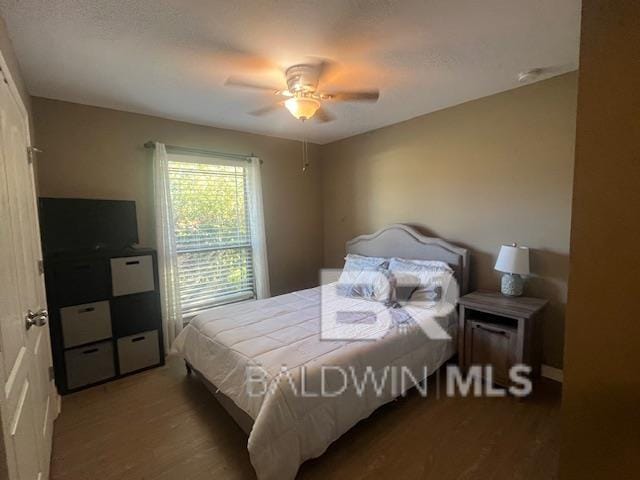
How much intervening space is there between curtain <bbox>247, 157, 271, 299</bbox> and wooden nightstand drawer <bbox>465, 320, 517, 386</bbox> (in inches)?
91.5

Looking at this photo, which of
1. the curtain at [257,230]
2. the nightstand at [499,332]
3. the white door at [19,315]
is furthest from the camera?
the curtain at [257,230]

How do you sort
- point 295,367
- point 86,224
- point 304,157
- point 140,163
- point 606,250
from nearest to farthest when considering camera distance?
point 606,250 < point 295,367 < point 86,224 < point 140,163 < point 304,157

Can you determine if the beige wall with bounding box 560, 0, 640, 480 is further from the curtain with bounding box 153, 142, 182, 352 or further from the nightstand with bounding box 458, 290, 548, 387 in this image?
the curtain with bounding box 153, 142, 182, 352

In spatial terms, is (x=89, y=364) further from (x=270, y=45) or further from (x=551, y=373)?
(x=551, y=373)

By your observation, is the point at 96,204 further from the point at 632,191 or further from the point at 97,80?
the point at 632,191

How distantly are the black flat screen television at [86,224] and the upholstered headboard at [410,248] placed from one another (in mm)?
2513

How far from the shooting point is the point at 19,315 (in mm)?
1334

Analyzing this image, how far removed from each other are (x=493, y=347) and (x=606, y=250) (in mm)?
1903

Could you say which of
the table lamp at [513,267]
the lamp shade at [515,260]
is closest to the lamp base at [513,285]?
the table lamp at [513,267]

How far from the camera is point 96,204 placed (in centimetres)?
267

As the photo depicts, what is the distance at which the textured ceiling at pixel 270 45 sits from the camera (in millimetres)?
1534

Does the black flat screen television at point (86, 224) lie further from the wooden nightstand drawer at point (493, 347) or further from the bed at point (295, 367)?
the wooden nightstand drawer at point (493, 347)

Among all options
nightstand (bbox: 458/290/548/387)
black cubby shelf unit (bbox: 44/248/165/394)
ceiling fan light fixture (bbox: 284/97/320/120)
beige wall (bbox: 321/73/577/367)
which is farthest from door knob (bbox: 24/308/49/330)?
beige wall (bbox: 321/73/577/367)

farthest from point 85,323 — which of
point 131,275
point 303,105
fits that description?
point 303,105
